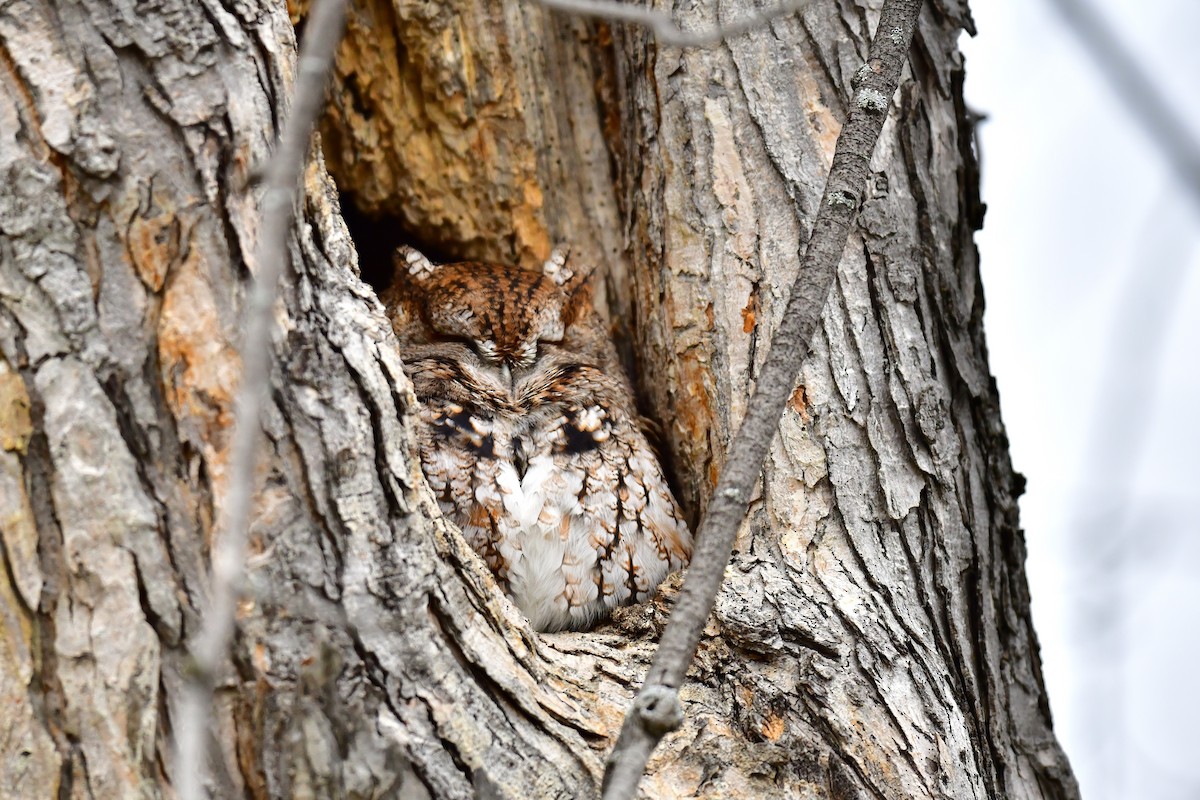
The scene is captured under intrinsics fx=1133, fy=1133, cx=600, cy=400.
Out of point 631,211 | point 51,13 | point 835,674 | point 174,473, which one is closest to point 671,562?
point 835,674

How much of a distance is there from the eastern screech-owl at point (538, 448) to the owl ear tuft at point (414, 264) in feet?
0.12

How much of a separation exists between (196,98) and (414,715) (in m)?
0.92

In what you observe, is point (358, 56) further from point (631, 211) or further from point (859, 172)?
point (859, 172)

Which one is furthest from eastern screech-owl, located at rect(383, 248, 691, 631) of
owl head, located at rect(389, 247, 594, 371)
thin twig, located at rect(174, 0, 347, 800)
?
thin twig, located at rect(174, 0, 347, 800)

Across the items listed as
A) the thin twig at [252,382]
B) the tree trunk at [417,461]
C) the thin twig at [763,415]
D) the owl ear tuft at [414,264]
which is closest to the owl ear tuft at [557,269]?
the tree trunk at [417,461]

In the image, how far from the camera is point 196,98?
157 centimetres

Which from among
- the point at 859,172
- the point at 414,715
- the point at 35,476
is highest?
the point at 859,172

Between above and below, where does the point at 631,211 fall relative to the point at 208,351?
above

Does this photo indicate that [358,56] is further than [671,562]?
Yes

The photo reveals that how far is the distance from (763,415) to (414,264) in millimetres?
1614

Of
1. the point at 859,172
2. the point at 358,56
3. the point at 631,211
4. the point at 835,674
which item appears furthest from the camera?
the point at 358,56

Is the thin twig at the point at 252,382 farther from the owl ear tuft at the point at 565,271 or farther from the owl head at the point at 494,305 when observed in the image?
the owl ear tuft at the point at 565,271

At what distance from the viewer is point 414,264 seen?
300cm

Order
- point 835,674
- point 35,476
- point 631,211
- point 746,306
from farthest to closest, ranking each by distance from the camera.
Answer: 1. point 631,211
2. point 746,306
3. point 835,674
4. point 35,476
